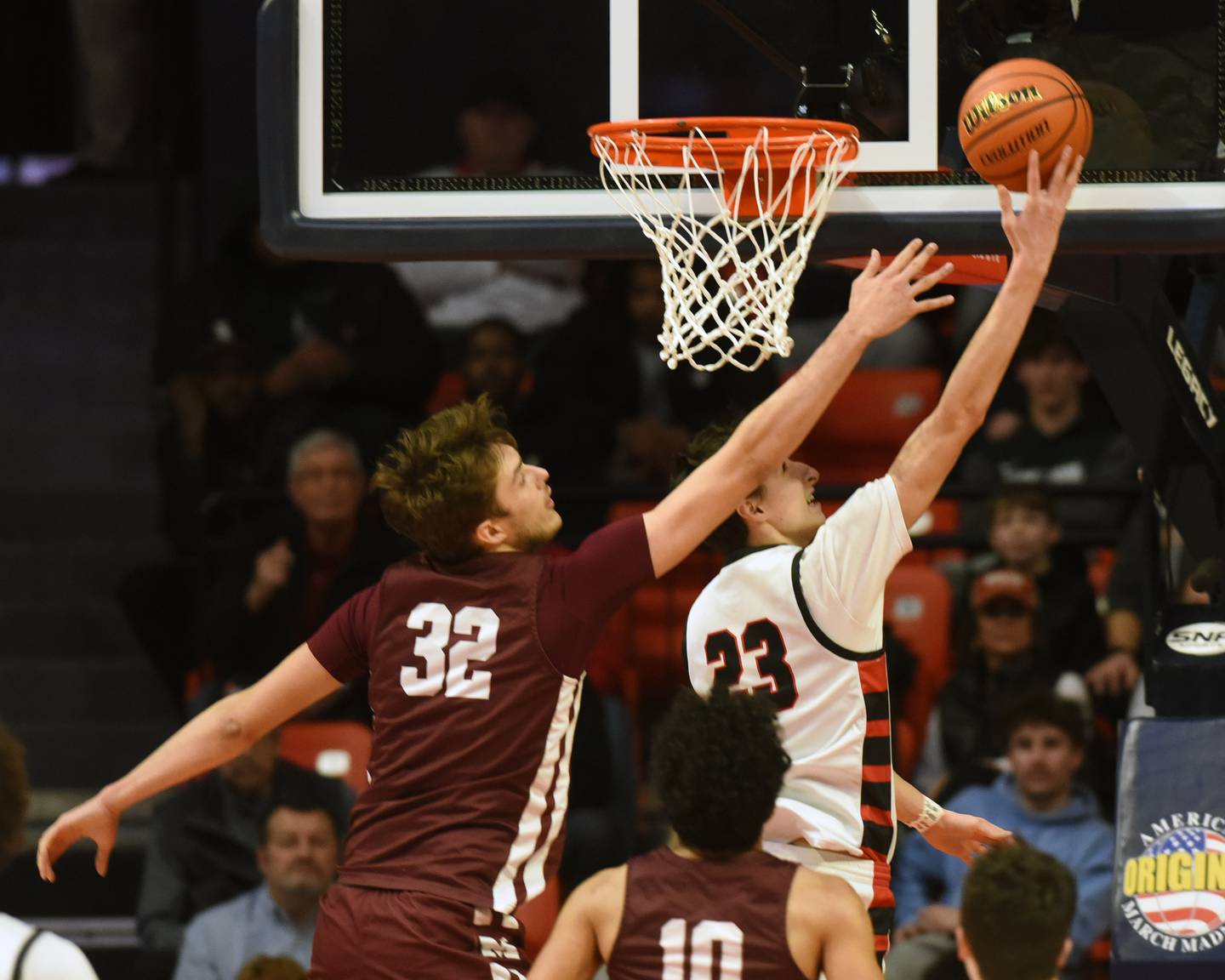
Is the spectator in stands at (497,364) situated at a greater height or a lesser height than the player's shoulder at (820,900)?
greater

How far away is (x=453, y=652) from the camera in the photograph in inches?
162

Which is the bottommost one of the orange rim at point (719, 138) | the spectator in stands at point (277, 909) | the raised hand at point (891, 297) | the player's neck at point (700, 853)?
the spectator in stands at point (277, 909)

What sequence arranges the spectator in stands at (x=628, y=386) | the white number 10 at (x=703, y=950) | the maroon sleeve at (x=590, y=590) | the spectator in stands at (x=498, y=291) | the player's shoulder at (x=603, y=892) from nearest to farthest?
the white number 10 at (x=703, y=950) → the player's shoulder at (x=603, y=892) → the maroon sleeve at (x=590, y=590) → the spectator in stands at (x=628, y=386) → the spectator in stands at (x=498, y=291)

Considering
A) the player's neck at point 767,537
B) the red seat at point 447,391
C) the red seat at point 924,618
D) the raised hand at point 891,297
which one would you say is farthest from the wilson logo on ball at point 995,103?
the red seat at point 447,391

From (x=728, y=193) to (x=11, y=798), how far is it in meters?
2.06

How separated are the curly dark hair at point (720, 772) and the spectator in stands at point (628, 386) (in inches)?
206

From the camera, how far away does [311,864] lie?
7367 millimetres

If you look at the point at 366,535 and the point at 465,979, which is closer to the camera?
the point at 465,979

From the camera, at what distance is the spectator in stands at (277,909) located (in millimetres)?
7367

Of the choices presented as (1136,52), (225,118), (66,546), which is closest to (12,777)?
(1136,52)

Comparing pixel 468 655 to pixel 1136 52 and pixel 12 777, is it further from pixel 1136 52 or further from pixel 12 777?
pixel 1136 52

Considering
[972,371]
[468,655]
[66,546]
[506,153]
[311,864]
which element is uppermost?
[506,153]

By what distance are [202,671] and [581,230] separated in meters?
4.25

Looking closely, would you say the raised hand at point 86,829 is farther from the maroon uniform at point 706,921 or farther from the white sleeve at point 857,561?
the white sleeve at point 857,561
